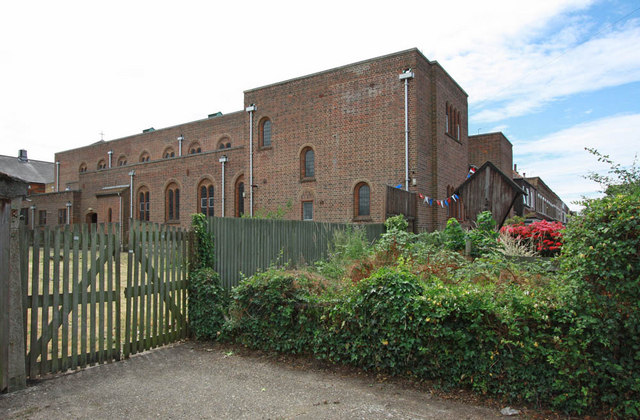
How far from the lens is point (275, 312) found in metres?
6.33

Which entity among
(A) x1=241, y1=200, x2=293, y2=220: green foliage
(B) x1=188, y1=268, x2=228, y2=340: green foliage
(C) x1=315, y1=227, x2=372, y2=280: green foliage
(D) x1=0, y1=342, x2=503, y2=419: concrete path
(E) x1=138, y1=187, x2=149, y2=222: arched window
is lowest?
(D) x1=0, y1=342, x2=503, y2=419: concrete path

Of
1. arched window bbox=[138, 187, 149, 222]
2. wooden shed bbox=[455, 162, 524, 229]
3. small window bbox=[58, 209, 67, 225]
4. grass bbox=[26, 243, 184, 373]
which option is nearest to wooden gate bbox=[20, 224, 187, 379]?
grass bbox=[26, 243, 184, 373]

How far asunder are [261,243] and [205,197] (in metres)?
20.5

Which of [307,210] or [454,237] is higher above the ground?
[307,210]

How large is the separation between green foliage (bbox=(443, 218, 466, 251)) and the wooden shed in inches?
79.7

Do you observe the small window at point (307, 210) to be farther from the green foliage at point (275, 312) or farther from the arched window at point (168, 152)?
the arched window at point (168, 152)

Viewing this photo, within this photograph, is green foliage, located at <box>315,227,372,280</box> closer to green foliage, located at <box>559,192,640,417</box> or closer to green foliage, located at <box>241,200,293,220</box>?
green foliage, located at <box>559,192,640,417</box>

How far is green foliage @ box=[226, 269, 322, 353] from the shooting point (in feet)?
19.8

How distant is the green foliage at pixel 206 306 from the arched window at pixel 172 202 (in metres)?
24.3

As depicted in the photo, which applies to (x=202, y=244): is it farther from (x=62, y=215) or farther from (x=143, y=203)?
(x=62, y=215)

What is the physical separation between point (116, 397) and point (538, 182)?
49.5 metres

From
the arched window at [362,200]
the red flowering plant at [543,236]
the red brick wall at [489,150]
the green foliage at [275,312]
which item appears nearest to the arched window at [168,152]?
the arched window at [362,200]

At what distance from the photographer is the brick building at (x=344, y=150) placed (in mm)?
18953

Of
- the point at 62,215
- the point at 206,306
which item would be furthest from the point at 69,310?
the point at 62,215
